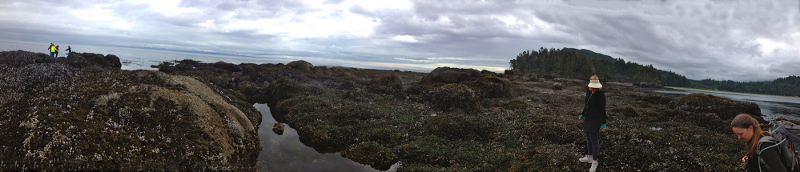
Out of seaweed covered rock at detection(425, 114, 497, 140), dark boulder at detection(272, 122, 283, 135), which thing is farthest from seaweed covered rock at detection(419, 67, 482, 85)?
dark boulder at detection(272, 122, 283, 135)

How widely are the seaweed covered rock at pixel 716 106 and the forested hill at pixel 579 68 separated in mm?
108445

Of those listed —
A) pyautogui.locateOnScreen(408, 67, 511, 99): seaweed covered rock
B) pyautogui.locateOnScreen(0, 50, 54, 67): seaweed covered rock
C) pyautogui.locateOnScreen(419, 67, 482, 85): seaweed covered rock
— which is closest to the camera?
pyautogui.locateOnScreen(0, 50, 54, 67): seaweed covered rock

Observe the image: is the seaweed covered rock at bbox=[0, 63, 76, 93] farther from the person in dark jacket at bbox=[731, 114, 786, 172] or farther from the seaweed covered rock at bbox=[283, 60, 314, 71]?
the seaweed covered rock at bbox=[283, 60, 314, 71]

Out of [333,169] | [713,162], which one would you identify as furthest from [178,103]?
[713,162]

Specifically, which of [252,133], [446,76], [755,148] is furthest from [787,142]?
[446,76]

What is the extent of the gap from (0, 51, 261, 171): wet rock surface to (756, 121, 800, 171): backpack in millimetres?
12437

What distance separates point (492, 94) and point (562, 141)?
16.7 m

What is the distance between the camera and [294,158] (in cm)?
1211

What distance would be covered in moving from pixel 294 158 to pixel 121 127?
5.32 m

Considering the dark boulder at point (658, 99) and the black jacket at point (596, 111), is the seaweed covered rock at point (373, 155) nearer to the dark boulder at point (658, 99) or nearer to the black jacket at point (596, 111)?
the black jacket at point (596, 111)

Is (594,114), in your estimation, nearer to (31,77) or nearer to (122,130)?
(122,130)

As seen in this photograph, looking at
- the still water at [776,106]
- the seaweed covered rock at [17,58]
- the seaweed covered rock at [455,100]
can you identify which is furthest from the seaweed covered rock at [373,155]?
the still water at [776,106]

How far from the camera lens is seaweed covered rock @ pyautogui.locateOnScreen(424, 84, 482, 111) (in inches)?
875

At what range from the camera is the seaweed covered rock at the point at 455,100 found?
72.9ft
